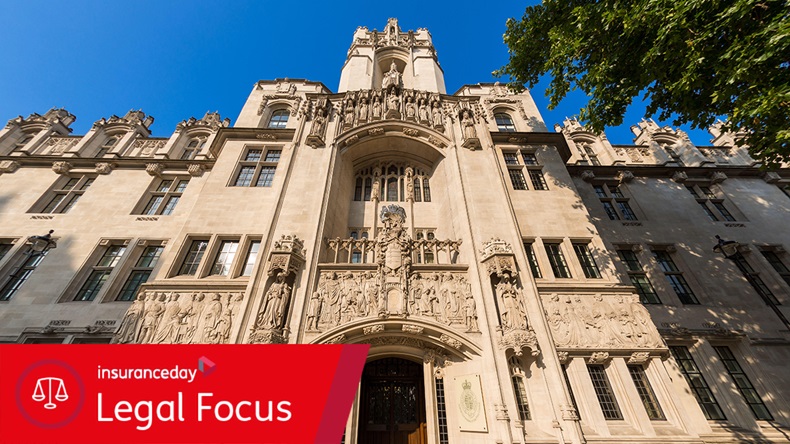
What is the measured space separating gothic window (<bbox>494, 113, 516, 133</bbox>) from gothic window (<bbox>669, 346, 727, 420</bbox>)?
14144 mm

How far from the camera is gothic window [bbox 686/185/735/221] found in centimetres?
1599

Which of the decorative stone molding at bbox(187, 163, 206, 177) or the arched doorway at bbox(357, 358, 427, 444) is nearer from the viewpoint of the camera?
the arched doorway at bbox(357, 358, 427, 444)

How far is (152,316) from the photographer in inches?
362

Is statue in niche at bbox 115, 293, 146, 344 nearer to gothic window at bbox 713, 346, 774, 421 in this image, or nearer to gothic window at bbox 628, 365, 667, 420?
gothic window at bbox 628, 365, 667, 420

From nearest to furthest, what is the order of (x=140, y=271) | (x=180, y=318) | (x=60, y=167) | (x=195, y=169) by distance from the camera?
1. (x=180, y=318)
2. (x=140, y=271)
3. (x=60, y=167)
4. (x=195, y=169)

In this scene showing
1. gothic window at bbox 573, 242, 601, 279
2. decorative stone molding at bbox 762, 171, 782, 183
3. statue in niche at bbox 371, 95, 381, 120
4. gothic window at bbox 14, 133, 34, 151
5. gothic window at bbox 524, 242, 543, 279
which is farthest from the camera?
gothic window at bbox 14, 133, 34, 151

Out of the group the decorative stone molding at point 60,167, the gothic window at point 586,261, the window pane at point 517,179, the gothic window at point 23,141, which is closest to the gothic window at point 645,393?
the gothic window at point 586,261

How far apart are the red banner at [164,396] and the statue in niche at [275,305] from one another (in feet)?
16.9

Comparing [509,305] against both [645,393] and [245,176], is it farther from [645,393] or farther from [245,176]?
[245,176]

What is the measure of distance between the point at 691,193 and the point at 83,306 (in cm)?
3109

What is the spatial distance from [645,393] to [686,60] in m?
9.72

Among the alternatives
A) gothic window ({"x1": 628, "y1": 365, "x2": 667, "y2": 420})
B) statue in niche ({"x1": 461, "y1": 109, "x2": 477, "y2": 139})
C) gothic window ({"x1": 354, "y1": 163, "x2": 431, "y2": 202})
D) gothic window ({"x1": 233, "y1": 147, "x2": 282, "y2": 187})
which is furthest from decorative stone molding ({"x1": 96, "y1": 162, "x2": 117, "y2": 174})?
gothic window ({"x1": 628, "y1": 365, "x2": 667, "y2": 420})

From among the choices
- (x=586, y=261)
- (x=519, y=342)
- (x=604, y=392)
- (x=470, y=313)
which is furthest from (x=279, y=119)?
(x=604, y=392)

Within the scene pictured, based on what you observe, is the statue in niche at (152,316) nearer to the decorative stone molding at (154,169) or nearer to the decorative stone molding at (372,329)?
the decorative stone molding at (372,329)
